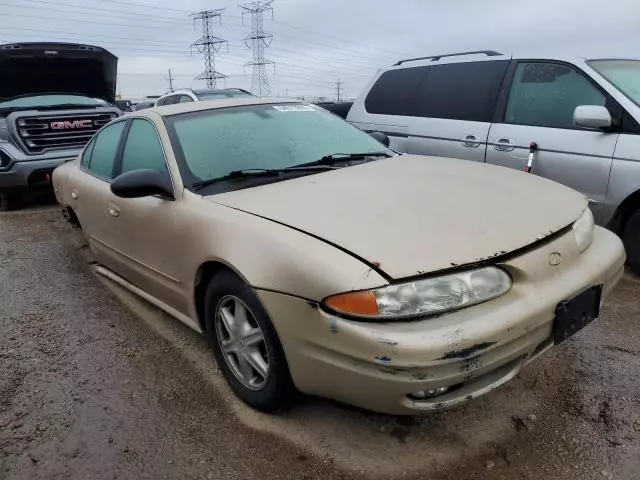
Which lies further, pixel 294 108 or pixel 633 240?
pixel 633 240

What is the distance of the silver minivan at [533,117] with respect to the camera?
3803 millimetres

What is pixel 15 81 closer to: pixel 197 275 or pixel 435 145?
pixel 435 145

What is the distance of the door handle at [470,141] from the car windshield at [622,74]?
1.05 metres

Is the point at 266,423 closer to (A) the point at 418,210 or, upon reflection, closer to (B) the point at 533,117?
(A) the point at 418,210

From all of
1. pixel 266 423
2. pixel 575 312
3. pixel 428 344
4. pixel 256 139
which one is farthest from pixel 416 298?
pixel 256 139

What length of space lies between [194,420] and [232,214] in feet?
3.22

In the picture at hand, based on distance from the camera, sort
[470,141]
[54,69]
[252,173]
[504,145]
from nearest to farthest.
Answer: [252,173], [504,145], [470,141], [54,69]

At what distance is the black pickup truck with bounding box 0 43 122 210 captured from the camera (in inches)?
263

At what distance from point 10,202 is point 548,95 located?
6797mm

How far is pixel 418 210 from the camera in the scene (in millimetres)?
2289

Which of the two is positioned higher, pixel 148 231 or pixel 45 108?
pixel 45 108

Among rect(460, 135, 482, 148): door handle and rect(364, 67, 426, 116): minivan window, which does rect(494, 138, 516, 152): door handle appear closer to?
rect(460, 135, 482, 148): door handle

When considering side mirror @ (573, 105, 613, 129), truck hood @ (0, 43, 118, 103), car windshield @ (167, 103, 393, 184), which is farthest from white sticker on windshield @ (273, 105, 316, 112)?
truck hood @ (0, 43, 118, 103)

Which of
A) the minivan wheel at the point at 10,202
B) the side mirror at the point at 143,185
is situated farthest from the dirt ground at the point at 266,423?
the minivan wheel at the point at 10,202
